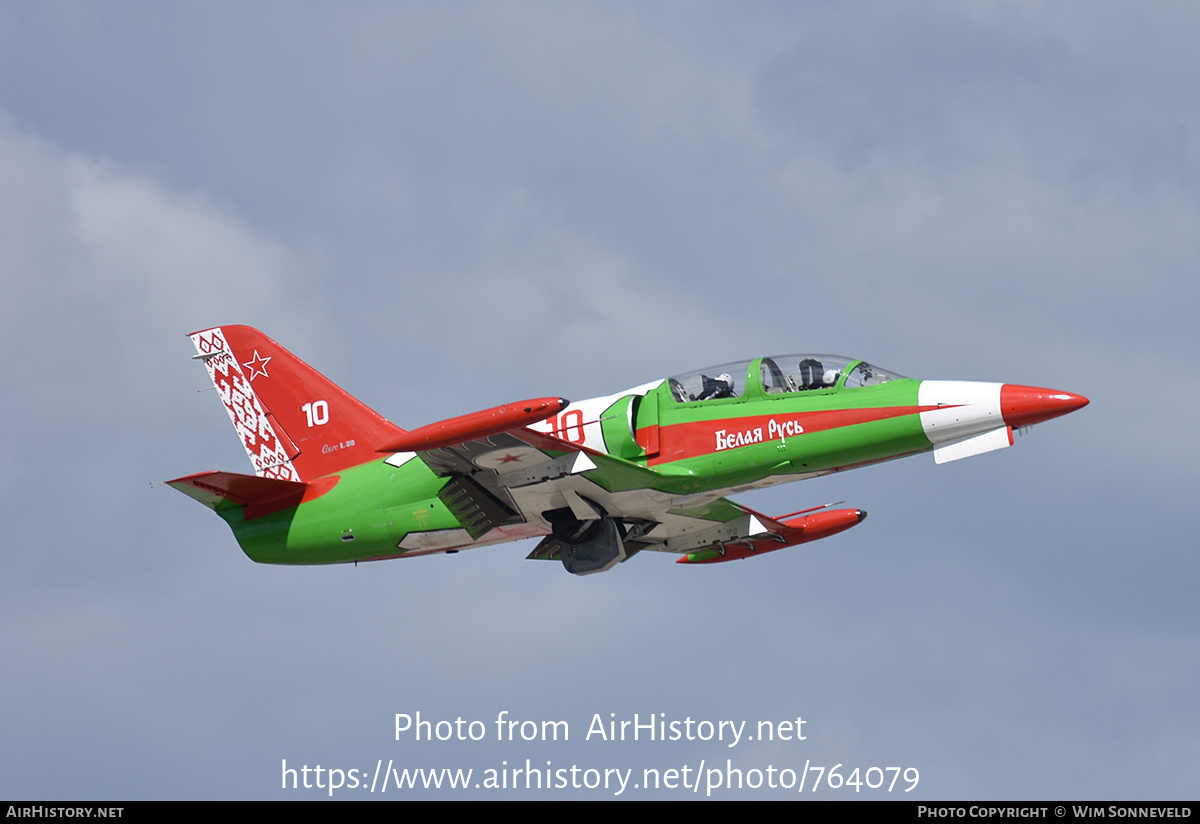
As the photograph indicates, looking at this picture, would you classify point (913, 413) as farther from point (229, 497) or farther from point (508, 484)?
point (229, 497)

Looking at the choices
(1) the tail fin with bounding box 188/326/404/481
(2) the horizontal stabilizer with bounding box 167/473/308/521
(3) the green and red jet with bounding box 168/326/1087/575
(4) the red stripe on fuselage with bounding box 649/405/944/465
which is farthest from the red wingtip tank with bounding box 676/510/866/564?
(2) the horizontal stabilizer with bounding box 167/473/308/521

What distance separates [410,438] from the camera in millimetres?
23719

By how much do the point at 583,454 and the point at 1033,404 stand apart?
26.7 ft

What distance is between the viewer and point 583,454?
2575 cm

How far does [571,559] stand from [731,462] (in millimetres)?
4363

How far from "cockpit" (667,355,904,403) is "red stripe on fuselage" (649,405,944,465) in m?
0.61

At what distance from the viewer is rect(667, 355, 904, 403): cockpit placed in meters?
25.8

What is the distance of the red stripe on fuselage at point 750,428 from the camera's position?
2512 cm

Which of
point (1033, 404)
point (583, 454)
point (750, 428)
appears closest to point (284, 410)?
point (583, 454)

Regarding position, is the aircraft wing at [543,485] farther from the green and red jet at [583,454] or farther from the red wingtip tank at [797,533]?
the red wingtip tank at [797,533]

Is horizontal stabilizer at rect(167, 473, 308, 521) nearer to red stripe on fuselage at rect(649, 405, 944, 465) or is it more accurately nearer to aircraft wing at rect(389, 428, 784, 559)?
aircraft wing at rect(389, 428, 784, 559)

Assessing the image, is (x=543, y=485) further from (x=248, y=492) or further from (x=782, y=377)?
(x=248, y=492)

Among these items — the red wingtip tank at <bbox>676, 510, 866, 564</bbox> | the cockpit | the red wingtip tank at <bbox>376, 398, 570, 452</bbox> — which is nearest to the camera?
the red wingtip tank at <bbox>376, 398, 570, 452</bbox>

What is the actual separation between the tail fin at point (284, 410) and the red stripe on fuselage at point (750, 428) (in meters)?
7.23
